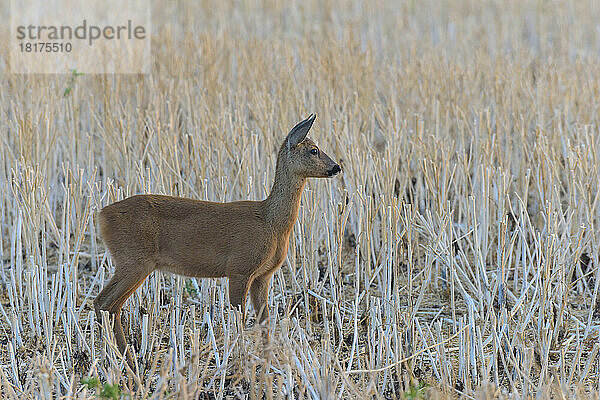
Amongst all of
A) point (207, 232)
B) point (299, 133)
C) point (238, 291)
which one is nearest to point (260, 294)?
point (238, 291)

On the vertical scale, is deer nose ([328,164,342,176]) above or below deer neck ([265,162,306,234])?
above

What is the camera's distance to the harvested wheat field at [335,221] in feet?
11.3

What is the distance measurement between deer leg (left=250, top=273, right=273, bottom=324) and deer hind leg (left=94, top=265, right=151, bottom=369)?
452mm

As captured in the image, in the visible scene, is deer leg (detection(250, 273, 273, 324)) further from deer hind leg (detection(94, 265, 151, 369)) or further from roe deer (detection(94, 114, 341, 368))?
deer hind leg (detection(94, 265, 151, 369))

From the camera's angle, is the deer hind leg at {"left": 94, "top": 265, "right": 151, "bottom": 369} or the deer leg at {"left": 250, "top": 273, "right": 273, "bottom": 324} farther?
the deer leg at {"left": 250, "top": 273, "right": 273, "bottom": 324}

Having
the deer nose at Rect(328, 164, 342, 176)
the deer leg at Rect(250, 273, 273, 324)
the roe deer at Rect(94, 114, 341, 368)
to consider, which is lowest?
the deer leg at Rect(250, 273, 273, 324)

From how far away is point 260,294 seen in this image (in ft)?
12.8

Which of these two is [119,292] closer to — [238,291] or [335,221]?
[238,291]

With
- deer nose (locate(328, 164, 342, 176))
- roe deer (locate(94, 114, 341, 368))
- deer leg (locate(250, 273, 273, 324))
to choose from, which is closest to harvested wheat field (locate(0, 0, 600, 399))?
deer leg (locate(250, 273, 273, 324))

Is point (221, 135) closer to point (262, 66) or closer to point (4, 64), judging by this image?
point (262, 66)

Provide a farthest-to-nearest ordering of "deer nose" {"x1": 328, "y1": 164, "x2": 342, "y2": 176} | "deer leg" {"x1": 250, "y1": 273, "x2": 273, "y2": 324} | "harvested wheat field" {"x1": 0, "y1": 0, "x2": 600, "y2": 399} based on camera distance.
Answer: "deer leg" {"x1": 250, "y1": 273, "x2": 273, "y2": 324}, "deer nose" {"x1": 328, "y1": 164, "x2": 342, "y2": 176}, "harvested wheat field" {"x1": 0, "y1": 0, "x2": 600, "y2": 399}

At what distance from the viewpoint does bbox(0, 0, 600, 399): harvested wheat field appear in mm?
3449

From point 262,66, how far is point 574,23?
4306mm

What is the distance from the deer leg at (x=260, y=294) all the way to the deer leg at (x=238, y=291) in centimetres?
19
